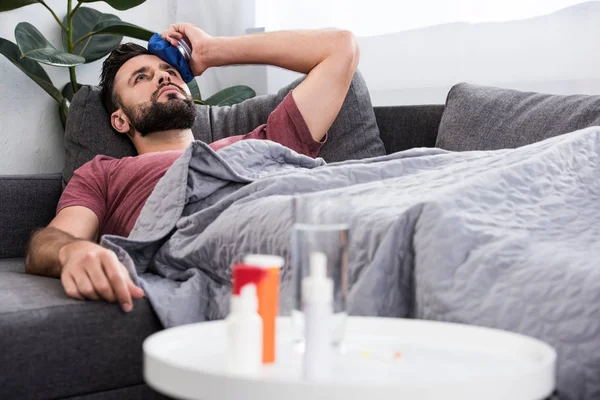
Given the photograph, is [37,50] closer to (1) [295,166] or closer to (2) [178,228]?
(1) [295,166]

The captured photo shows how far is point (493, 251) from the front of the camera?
3.19 ft

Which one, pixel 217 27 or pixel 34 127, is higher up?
pixel 217 27

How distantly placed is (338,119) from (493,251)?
4.06ft

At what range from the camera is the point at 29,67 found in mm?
2572

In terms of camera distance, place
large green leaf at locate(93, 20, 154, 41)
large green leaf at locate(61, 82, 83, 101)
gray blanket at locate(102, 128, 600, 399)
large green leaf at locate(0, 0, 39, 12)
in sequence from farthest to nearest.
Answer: large green leaf at locate(61, 82, 83, 101)
large green leaf at locate(93, 20, 154, 41)
large green leaf at locate(0, 0, 39, 12)
gray blanket at locate(102, 128, 600, 399)

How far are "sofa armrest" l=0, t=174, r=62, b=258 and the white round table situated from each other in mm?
1294

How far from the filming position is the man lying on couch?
1.82 m

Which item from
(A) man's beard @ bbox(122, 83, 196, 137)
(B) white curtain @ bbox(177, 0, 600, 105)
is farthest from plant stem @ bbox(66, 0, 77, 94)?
(B) white curtain @ bbox(177, 0, 600, 105)

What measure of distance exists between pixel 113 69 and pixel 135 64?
0.07 metres

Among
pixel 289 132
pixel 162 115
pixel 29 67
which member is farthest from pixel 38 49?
pixel 289 132

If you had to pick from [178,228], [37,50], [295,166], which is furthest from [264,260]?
[37,50]

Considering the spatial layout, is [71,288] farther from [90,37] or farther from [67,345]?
[90,37]

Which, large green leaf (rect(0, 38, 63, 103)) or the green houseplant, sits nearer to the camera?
the green houseplant

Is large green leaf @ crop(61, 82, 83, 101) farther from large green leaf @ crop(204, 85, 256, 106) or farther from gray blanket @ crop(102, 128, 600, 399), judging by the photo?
gray blanket @ crop(102, 128, 600, 399)
